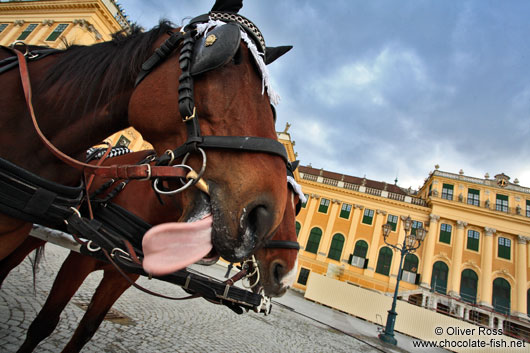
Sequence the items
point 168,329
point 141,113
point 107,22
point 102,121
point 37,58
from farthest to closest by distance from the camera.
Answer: point 107,22 → point 168,329 → point 37,58 → point 102,121 → point 141,113

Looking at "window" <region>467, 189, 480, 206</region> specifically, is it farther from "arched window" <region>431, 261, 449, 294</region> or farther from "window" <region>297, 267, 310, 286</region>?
"window" <region>297, 267, 310, 286</region>

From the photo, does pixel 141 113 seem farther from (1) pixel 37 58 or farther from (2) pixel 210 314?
(2) pixel 210 314

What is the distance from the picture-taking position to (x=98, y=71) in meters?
1.41

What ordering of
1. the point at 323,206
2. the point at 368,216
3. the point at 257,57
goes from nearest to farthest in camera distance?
the point at 257,57 < the point at 368,216 < the point at 323,206

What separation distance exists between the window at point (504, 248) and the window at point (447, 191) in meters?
6.08

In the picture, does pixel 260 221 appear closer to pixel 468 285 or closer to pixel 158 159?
pixel 158 159

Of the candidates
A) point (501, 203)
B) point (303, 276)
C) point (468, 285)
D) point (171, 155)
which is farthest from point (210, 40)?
point (501, 203)

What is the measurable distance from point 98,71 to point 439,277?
1339 inches

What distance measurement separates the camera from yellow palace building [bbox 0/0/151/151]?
822 inches

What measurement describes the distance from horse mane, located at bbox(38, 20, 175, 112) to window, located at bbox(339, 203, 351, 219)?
32.5 m

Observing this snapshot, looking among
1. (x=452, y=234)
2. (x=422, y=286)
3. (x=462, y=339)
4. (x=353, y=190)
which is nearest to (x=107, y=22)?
(x=353, y=190)

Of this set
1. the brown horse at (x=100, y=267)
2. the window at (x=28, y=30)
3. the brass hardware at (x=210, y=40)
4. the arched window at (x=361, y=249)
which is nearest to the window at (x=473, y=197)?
the arched window at (x=361, y=249)

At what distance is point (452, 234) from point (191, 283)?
34.6 m

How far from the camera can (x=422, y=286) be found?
26.5 meters
